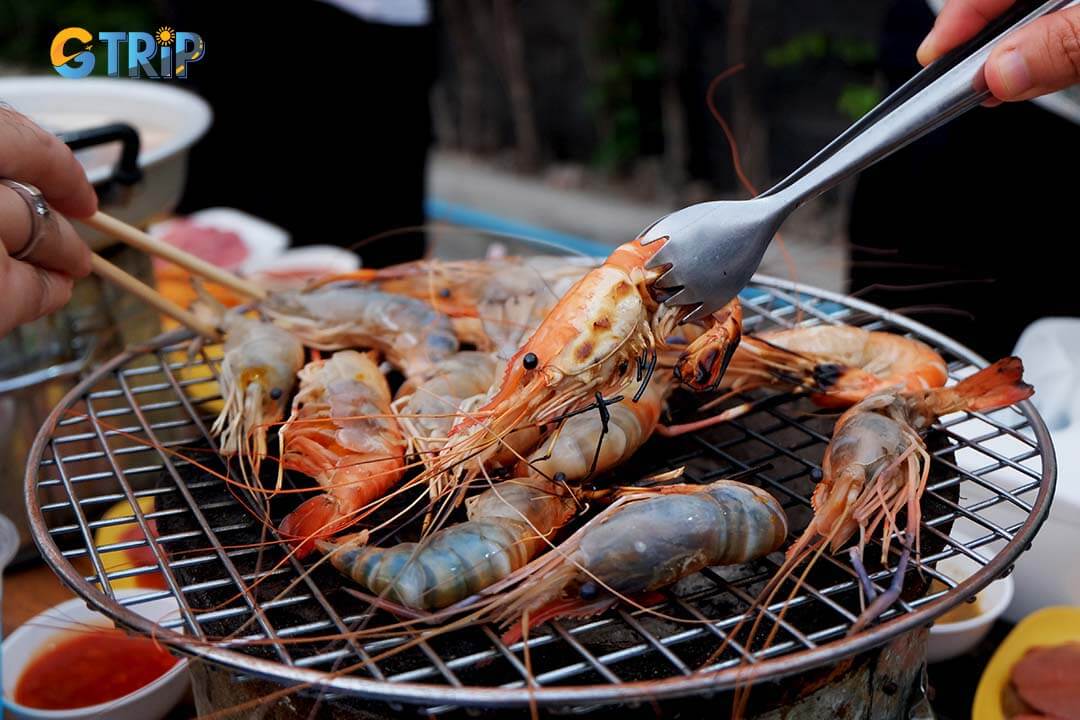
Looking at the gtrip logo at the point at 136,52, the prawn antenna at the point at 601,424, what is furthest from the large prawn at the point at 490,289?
the gtrip logo at the point at 136,52

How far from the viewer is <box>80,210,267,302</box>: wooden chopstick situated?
2.48 meters

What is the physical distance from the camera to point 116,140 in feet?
9.12

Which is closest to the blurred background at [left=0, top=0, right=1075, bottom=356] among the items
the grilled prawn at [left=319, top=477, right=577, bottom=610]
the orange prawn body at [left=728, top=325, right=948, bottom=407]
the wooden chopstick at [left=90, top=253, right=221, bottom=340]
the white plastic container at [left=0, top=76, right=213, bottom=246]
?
the orange prawn body at [left=728, top=325, right=948, bottom=407]

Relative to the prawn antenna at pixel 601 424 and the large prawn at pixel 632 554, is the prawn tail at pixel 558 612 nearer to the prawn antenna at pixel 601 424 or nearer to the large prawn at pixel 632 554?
the large prawn at pixel 632 554

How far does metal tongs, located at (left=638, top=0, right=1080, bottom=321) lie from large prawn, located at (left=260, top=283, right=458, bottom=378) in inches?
30.9

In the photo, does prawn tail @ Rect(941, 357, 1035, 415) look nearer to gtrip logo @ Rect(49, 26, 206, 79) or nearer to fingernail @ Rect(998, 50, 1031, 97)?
fingernail @ Rect(998, 50, 1031, 97)

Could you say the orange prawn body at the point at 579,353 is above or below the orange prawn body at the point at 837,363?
above

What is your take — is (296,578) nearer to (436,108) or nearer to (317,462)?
(317,462)

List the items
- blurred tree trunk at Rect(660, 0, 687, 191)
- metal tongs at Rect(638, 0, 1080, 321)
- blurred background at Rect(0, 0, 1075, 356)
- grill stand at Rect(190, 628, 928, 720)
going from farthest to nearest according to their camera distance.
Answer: blurred tree trunk at Rect(660, 0, 687, 191)
blurred background at Rect(0, 0, 1075, 356)
metal tongs at Rect(638, 0, 1080, 321)
grill stand at Rect(190, 628, 928, 720)

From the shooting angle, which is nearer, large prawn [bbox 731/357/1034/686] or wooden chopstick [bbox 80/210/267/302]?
large prawn [bbox 731/357/1034/686]

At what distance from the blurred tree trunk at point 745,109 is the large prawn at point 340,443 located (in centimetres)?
498

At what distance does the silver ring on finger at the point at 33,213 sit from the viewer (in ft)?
6.63

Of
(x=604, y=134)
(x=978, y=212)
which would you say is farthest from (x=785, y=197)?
(x=604, y=134)

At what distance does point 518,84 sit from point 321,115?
10.5 ft
